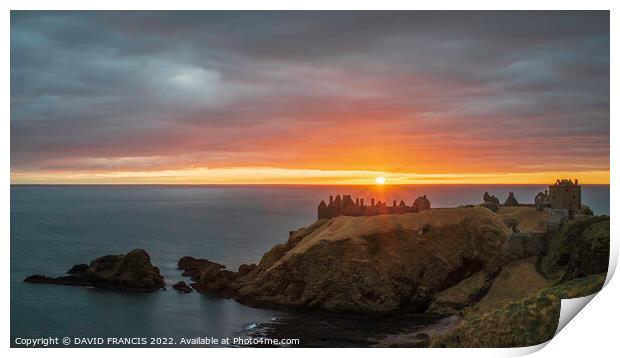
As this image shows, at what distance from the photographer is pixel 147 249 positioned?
49562mm

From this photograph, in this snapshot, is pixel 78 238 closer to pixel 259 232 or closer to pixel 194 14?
pixel 259 232

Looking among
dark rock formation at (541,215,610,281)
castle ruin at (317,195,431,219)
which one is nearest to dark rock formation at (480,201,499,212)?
castle ruin at (317,195,431,219)

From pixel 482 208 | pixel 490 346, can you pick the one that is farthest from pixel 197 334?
pixel 482 208

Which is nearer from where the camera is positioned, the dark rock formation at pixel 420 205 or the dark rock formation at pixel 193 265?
the dark rock formation at pixel 420 205

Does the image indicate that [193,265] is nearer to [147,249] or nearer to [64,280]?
[64,280]

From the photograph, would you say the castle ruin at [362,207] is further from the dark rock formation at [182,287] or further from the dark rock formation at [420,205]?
the dark rock formation at [182,287]

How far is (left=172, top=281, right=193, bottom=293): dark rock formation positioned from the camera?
35.1 meters

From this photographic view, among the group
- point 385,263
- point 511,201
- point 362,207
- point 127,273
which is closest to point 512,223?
point 511,201

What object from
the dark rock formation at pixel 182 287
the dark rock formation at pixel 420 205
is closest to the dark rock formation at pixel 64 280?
the dark rock formation at pixel 182 287

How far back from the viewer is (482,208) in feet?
116

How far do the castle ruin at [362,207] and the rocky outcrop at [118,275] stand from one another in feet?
→ 40.0

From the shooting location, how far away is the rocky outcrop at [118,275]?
34344 mm

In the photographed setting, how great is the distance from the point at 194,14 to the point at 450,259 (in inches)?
764

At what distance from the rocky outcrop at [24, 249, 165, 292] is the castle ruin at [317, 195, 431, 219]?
1218cm
